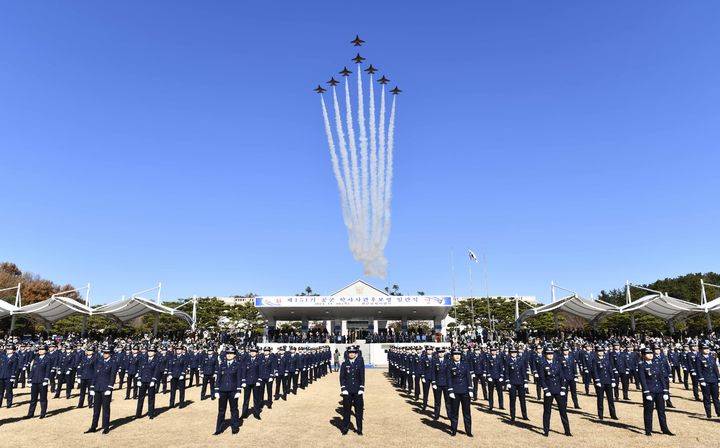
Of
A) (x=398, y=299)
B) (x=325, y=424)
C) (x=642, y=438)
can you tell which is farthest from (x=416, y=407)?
(x=398, y=299)

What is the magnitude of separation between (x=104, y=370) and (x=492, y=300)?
7623cm

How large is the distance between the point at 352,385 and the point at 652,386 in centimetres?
766

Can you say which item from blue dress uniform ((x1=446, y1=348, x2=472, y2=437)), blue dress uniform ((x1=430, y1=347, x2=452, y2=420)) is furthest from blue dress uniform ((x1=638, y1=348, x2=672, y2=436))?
blue dress uniform ((x1=430, y1=347, x2=452, y2=420))

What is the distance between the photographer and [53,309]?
53.6 m

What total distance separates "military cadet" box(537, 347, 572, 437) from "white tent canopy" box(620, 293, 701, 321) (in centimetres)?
4050

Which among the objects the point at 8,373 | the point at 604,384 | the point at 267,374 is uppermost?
the point at 8,373

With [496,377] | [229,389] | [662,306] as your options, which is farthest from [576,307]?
[229,389]

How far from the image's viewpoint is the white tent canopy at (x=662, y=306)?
4759 cm

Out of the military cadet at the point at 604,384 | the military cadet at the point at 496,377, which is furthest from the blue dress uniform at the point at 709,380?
the military cadet at the point at 496,377

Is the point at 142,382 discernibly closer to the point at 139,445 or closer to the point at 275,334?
the point at 139,445

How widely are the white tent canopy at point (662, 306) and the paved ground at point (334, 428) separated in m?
33.0

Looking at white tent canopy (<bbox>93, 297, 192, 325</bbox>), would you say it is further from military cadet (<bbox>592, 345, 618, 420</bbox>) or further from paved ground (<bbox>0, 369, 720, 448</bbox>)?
military cadet (<bbox>592, 345, 618, 420</bbox>)

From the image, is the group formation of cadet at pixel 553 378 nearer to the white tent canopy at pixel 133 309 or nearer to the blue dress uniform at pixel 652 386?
the blue dress uniform at pixel 652 386

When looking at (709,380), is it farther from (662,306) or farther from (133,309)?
(133,309)
